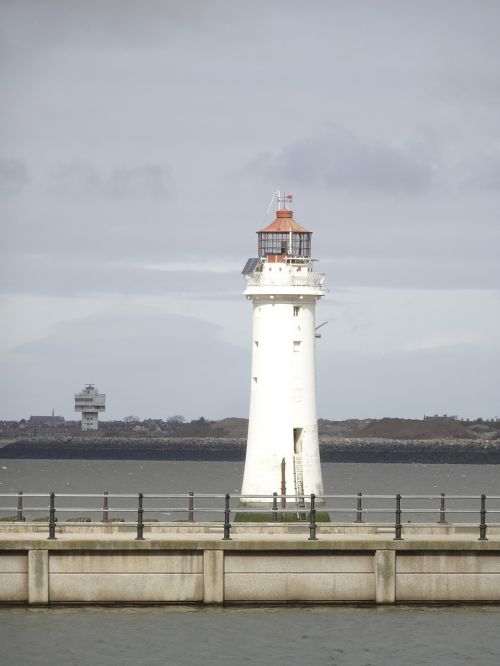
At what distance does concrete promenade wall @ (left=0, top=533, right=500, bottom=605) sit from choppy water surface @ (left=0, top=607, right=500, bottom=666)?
28 centimetres

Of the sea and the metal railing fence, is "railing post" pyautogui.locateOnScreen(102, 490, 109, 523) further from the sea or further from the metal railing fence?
the sea

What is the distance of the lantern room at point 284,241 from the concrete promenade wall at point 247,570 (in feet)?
55.3

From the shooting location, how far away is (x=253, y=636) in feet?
97.1

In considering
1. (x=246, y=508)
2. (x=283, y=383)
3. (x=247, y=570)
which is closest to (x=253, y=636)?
(x=247, y=570)

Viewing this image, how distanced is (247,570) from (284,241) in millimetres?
18020

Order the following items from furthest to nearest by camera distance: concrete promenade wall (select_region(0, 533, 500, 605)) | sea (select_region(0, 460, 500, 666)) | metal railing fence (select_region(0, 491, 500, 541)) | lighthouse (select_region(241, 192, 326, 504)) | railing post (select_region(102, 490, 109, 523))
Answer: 1. lighthouse (select_region(241, 192, 326, 504))
2. railing post (select_region(102, 490, 109, 523))
3. metal railing fence (select_region(0, 491, 500, 541))
4. concrete promenade wall (select_region(0, 533, 500, 605))
5. sea (select_region(0, 460, 500, 666))

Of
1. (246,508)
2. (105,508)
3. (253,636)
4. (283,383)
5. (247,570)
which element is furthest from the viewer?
(283,383)

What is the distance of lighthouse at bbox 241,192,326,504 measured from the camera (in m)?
45.4

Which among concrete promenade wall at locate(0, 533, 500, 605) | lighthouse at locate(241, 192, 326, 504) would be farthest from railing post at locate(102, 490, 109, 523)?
lighthouse at locate(241, 192, 326, 504)

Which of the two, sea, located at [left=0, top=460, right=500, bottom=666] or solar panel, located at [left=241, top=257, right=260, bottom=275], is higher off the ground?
solar panel, located at [left=241, top=257, right=260, bottom=275]

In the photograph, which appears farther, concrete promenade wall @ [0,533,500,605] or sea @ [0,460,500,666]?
concrete promenade wall @ [0,533,500,605]

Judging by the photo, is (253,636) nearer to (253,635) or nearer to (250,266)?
(253,635)

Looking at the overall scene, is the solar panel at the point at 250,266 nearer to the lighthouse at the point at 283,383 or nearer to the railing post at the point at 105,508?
the lighthouse at the point at 283,383

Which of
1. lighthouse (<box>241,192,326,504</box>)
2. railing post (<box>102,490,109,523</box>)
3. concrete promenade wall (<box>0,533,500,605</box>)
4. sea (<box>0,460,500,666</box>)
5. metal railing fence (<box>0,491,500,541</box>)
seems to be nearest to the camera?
sea (<box>0,460,500,666</box>)
